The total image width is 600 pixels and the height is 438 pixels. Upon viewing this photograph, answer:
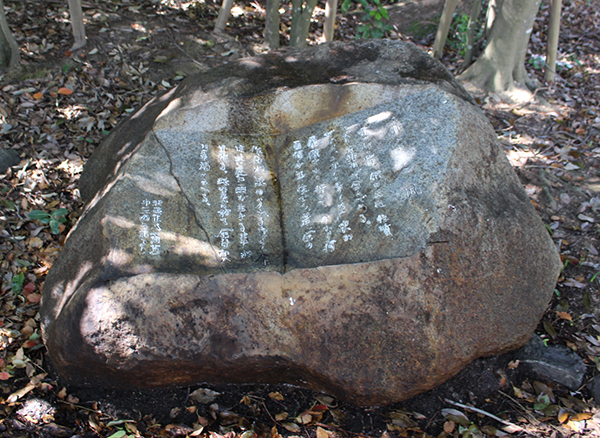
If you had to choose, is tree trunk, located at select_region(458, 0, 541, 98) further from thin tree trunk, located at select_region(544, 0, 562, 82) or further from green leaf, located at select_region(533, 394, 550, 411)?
green leaf, located at select_region(533, 394, 550, 411)

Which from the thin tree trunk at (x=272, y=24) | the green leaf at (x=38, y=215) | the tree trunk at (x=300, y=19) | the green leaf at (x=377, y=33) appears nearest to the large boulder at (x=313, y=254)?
the green leaf at (x=38, y=215)

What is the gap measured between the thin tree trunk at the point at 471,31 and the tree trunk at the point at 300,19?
2.08 m

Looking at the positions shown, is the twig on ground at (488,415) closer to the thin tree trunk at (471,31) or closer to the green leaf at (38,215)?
the green leaf at (38,215)

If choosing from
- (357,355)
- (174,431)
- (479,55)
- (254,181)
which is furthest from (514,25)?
(174,431)

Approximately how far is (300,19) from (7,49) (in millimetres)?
3277

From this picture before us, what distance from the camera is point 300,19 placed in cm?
554

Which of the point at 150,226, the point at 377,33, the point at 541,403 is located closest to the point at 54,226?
the point at 150,226

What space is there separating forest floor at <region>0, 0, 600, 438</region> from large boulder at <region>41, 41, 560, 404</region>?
0.75 ft

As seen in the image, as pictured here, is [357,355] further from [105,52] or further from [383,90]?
[105,52]

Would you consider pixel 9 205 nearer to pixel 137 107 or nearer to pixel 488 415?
pixel 137 107

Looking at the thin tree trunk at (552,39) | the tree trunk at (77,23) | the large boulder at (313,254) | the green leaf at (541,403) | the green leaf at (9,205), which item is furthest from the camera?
the thin tree trunk at (552,39)

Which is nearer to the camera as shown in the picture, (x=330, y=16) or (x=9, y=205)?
(x=9, y=205)

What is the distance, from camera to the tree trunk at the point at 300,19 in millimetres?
5457

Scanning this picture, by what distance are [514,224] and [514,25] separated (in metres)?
3.58
